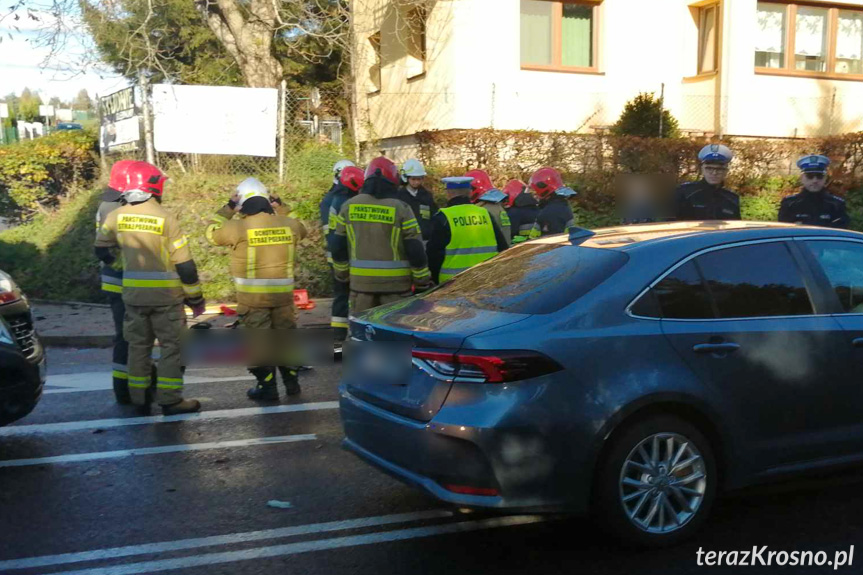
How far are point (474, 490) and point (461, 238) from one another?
3878 millimetres

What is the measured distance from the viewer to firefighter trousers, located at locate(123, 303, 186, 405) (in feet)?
22.5

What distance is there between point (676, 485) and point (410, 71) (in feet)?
51.2

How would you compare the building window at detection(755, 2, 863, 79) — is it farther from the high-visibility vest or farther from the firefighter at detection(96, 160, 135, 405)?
the firefighter at detection(96, 160, 135, 405)

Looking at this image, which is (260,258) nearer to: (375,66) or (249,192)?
(249,192)

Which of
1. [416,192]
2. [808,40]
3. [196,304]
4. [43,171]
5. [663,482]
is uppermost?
[808,40]

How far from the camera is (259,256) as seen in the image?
23.7ft

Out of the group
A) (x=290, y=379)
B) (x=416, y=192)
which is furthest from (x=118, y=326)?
(x=416, y=192)

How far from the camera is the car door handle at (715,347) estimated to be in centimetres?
426

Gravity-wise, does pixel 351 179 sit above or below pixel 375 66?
below

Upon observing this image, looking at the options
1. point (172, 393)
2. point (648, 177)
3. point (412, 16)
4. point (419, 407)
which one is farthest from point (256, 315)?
point (412, 16)

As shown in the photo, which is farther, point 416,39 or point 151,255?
point 416,39

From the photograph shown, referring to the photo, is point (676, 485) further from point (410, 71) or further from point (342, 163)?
point (410, 71)

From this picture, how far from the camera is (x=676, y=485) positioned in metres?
4.23

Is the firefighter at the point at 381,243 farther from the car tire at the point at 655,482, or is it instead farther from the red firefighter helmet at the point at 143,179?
the car tire at the point at 655,482
